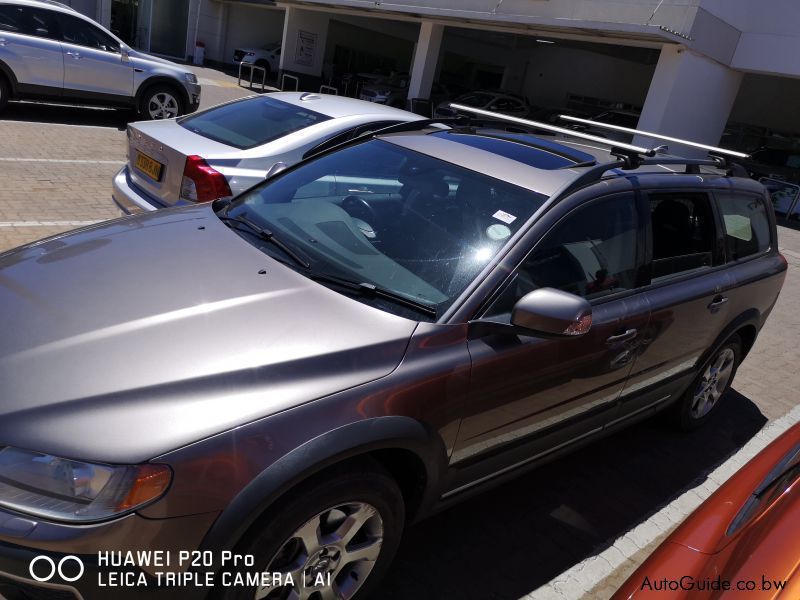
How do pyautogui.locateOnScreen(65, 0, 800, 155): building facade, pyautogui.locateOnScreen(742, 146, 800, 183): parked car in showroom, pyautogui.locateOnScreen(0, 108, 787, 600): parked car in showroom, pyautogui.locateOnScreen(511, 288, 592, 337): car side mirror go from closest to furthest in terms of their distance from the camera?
pyautogui.locateOnScreen(0, 108, 787, 600): parked car in showroom → pyautogui.locateOnScreen(511, 288, 592, 337): car side mirror → pyautogui.locateOnScreen(65, 0, 800, 155): building facade → pyautogui.locateOnScreen(742, 146, 800, 183): parked car in showroom

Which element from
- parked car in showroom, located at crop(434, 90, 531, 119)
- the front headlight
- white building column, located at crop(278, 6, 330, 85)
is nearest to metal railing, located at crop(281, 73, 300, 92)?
white building column, located at crop(278, 6, 330, 85)

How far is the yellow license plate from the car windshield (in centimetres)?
195

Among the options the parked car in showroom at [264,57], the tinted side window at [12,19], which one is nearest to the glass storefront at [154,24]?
the parked car in showroom at [264,57]

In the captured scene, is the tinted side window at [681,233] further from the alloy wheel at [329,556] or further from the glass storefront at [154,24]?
the glass storefront at [154,24]

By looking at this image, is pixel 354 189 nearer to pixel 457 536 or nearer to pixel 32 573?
pixel 457 536

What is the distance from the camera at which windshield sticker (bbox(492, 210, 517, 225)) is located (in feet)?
9.32

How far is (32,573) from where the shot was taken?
181cm

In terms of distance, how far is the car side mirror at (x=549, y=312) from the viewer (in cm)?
247

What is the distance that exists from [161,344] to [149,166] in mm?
3476

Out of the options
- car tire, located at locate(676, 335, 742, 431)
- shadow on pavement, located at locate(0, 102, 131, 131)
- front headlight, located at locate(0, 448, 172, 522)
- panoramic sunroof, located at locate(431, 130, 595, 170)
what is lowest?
shadow on pavement, located at locate(0, 102, 131, 131)

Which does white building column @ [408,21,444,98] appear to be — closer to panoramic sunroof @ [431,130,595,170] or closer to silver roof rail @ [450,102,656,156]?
silver roof rail @ [450,102,656,156]

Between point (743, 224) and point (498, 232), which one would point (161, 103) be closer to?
point (743, 224)

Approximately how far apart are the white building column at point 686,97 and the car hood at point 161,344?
1216 cm

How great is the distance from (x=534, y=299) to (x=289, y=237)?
44.9 inches
